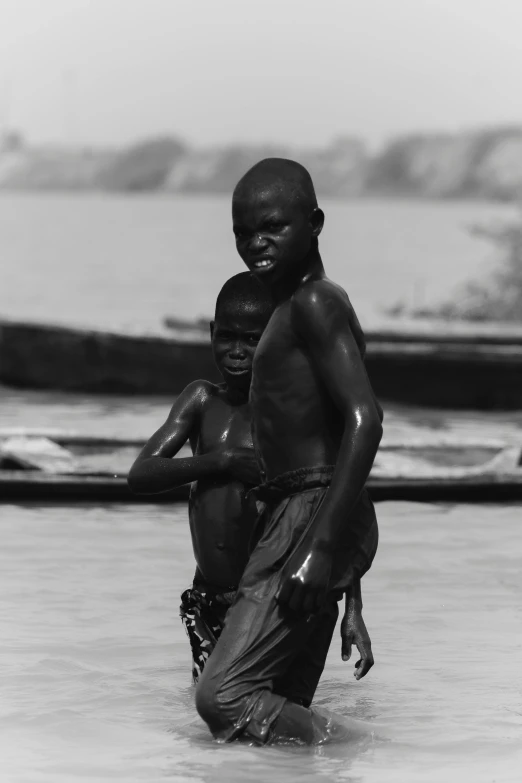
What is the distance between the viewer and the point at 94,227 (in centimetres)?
10319

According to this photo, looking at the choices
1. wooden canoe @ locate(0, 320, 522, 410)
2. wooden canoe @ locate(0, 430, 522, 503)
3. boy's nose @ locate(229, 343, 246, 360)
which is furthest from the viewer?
wooden canoe @ locate(0, 320, 522, 410)

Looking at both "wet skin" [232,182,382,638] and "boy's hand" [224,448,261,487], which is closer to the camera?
"wet skin" [232,182,382,638]

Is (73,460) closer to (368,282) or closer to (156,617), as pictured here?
(156,617)

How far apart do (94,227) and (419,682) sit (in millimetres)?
99431

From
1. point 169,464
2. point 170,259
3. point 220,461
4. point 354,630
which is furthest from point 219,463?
point 170,259

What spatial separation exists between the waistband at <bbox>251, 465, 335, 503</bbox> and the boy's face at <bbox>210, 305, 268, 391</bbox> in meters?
0.72

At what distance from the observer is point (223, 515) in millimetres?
4582

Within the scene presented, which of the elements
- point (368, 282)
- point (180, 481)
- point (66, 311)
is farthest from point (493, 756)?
point (368, 282)

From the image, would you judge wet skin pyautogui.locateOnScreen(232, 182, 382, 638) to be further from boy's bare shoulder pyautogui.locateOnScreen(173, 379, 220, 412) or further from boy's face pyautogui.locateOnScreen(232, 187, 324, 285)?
boy's bare shoulder pyautogui.locateOnScreen(173, 379, 220, 412)

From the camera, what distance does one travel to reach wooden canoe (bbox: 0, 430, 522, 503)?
788 centimetres

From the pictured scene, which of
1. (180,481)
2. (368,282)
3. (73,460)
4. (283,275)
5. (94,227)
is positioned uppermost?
(283,275)

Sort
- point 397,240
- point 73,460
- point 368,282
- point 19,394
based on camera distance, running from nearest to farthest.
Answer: point 73,460
point 19,394
point 368,282
point 397,240

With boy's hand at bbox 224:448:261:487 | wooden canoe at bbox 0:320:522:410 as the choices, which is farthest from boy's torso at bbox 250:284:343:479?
wooden canoe at bbox 0:320:522:410

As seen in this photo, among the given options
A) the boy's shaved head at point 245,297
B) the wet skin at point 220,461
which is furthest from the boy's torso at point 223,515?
the boy's shaved head at point 245,297
